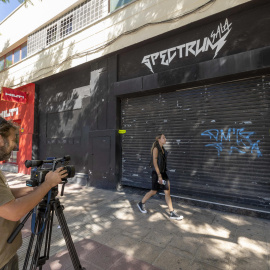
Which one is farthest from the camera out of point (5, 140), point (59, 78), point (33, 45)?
point (33, 45)

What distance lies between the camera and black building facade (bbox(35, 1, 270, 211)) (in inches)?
173

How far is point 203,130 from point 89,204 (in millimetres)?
3905

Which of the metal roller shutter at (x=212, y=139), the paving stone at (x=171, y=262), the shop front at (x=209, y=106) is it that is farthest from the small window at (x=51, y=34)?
the paving stone at (x=171, y=262)

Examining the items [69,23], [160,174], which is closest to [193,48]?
[160,174]

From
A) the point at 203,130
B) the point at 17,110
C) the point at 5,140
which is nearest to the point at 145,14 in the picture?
the point at 203,130

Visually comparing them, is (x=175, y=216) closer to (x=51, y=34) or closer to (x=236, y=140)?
(x=236, y=140)

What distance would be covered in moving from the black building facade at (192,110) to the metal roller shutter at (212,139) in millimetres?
23

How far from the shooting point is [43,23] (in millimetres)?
9266

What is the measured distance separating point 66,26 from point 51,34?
122 centimetres

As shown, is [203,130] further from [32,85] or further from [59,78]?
[32,85]

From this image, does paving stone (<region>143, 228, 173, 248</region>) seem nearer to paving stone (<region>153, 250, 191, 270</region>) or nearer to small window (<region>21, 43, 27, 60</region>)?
paving stone (<region>153, 250, 191, 270</region>)

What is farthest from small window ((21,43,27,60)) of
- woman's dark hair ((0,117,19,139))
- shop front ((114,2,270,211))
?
woman's dark hair ((0,117,19,139))

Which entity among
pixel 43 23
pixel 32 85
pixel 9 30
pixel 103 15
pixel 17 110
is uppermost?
pixel 9 30

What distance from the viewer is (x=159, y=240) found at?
3129 mm
